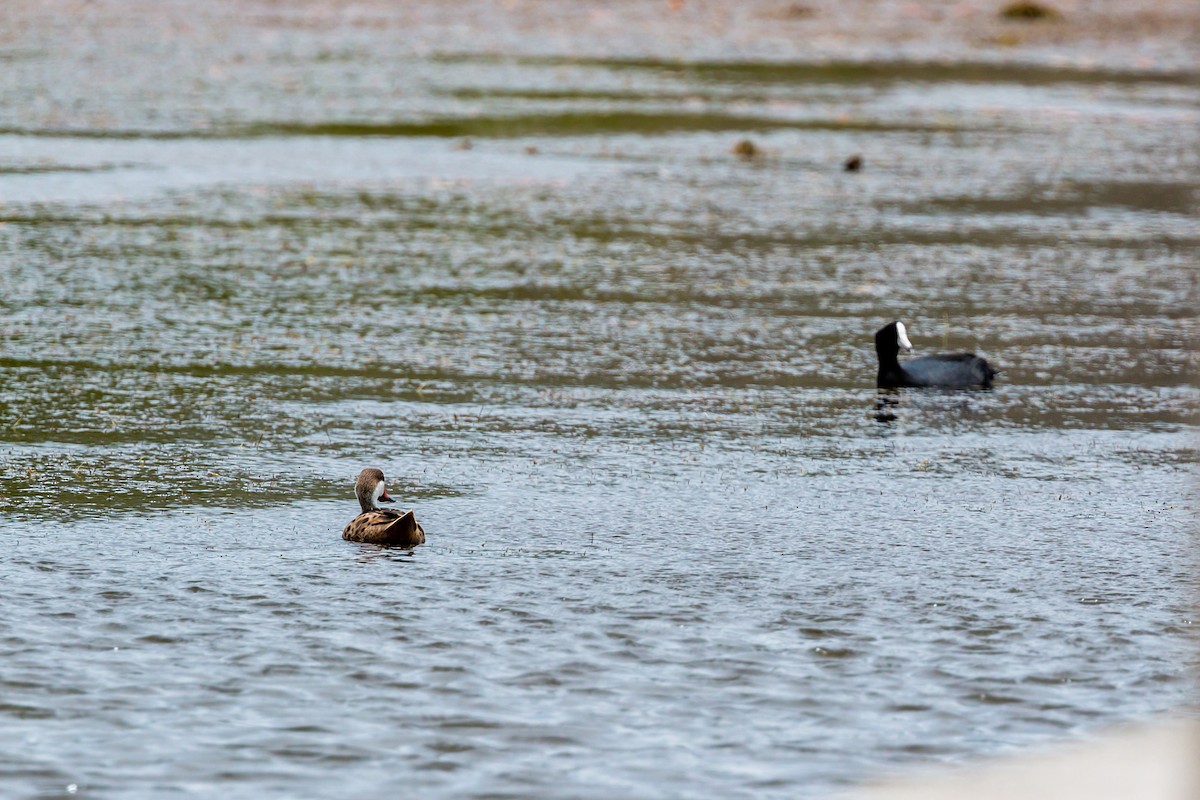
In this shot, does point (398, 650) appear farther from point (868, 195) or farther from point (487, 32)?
point (487, 32)

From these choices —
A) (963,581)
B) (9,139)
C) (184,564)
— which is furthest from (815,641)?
(9,139)

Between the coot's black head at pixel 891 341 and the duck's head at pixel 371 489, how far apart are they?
423 cm

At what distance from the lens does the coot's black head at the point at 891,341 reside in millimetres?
11930

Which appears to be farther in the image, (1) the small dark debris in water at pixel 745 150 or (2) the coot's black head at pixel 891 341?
(1) the small dark debris in water at pixel 745 150

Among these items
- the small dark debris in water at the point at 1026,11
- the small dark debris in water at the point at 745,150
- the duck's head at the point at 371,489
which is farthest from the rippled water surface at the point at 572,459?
the small dark debris in water at the point at 1026,11

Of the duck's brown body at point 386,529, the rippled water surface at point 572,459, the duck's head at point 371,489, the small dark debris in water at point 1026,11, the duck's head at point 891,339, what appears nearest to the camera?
the rippled water surface at point 572,459

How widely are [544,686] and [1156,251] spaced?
11.1 metres

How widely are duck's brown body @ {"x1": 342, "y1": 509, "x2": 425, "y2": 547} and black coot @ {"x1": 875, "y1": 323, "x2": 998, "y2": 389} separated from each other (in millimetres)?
4390

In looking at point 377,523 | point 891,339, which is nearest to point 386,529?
point 377,523

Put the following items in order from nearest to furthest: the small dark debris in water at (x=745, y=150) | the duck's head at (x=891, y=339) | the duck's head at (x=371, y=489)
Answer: the duck's head at (x=371, y=489) < the duck's head at (x=891, y=339) < the small dark debris in water at (x=745, y=150)

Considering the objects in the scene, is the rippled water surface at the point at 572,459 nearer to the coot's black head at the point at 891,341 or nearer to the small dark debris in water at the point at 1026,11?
the coot's black head at the point at 891,341

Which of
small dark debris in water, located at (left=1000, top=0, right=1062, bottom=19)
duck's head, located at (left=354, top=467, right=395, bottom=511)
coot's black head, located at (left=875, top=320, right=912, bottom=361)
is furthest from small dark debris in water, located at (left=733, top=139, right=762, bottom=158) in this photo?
small dark debris in water, located at (left=1000, top=0, right=1062, bottom=19)

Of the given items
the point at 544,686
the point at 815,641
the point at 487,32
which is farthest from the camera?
the point at 487,32

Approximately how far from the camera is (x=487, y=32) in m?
31.9
